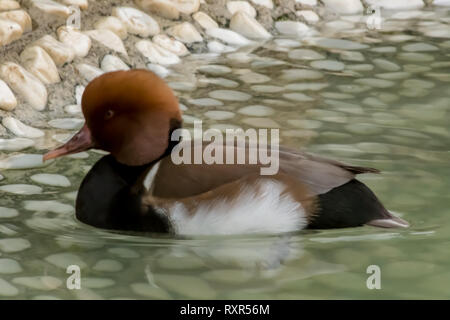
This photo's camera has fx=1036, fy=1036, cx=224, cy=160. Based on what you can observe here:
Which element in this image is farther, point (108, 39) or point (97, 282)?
point (108, 39)

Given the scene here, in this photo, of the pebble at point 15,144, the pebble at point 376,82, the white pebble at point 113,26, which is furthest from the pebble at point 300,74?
the pebble at point 15,144

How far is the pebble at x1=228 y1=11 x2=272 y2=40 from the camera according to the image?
767cm

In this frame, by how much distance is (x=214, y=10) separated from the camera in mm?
7727

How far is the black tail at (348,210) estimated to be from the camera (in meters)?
4.21

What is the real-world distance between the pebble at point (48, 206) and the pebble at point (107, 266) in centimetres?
52

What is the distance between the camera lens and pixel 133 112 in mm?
4281

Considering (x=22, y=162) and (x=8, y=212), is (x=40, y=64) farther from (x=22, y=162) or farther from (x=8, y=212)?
(x=8, y=212)

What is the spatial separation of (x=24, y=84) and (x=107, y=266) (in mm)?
2176

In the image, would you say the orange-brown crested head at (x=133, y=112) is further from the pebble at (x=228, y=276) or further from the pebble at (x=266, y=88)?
the pebble at (x=266, y=88)

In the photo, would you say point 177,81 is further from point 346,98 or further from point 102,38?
point 346,98

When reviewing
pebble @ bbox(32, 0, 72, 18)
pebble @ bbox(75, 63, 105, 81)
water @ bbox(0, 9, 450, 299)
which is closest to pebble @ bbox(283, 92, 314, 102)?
water @ bbox(0, 9, 450, 299)

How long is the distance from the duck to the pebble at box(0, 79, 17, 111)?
1.54 m

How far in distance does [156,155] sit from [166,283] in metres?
0.58

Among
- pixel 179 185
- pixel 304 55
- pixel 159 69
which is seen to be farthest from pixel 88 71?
pixel 179 185
